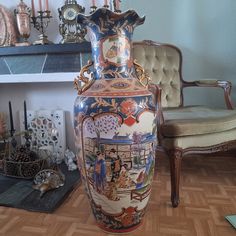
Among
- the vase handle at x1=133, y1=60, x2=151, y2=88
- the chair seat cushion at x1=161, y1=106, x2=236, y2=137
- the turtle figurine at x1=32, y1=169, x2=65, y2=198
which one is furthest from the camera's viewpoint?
the turtle figurine at x1=32, y1=169, x2=65, y2=198

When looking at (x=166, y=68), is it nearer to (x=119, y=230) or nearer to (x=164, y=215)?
(x=164, y=215)

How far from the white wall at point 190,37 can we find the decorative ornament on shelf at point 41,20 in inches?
2.6

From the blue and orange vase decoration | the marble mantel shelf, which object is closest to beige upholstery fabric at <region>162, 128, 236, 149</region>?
the blue and orange vase decoration

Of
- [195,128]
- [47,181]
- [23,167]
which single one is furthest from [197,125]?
[23,167]

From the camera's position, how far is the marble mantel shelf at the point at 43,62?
5.94 feet

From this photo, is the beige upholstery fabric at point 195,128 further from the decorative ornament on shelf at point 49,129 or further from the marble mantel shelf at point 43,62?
the decorative ornament on shelf at point 49,129

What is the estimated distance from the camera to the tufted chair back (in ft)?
6.41

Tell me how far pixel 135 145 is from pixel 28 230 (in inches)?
27.5

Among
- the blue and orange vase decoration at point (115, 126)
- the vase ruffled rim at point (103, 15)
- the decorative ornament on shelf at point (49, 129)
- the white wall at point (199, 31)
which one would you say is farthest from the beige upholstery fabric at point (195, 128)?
the decorative ornament on shelf at point (49, 129)

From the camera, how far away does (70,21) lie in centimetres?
185

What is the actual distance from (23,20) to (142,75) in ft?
4.05

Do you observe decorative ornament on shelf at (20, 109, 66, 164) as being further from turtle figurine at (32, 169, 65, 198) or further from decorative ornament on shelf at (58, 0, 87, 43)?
decorative ornament on shelf at (58, 0, 87, 43)

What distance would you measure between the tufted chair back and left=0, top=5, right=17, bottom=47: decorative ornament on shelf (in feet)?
3.22

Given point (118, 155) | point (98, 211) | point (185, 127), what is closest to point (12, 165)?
point (98, 211)
